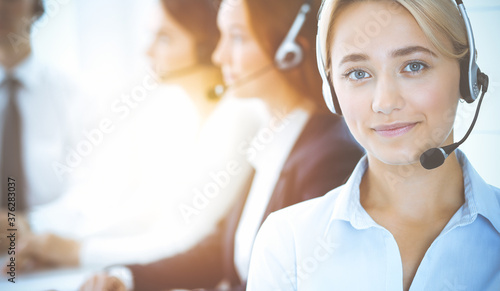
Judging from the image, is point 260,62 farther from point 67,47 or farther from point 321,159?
point 67,47

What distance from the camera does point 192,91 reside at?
1504 millimetres

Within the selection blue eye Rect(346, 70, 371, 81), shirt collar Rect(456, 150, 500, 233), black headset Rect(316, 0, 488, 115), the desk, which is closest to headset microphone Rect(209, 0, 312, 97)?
blue eye Rect(346, 70, 371, 81)

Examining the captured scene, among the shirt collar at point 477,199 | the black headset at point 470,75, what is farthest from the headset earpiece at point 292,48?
the shirt collar at point 477,199

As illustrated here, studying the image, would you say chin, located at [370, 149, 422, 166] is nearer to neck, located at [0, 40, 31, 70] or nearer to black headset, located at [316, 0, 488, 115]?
black headset, located at [316, 0, 488, 115]

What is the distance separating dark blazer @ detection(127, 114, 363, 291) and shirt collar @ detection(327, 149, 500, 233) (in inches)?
2.8

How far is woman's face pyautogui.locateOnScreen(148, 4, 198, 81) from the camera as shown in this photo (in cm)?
149

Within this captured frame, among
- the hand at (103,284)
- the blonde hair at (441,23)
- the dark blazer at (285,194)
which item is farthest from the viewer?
the hand at (103,284)

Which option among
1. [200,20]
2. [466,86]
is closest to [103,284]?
[200,20]

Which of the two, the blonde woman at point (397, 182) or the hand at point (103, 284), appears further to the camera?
the hand at point (103, 284)

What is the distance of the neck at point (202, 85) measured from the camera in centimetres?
149

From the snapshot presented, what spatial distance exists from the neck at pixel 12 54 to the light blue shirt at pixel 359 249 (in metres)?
1.00

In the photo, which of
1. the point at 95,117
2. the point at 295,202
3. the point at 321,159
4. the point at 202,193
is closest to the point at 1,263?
the point at 95,117

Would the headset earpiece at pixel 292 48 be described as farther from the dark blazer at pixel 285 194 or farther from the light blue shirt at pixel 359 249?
the light blue shirt at pixel 359 249

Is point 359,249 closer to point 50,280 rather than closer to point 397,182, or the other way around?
point 397,182
